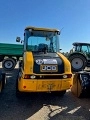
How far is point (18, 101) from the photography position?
20.7 ft

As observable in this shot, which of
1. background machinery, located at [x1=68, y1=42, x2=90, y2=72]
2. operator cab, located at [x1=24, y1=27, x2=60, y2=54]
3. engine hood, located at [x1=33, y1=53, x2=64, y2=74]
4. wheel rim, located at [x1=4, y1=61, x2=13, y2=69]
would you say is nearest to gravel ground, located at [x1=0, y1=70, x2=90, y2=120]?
engine hood, located at [x1=33, y1=53, x2=64, y2=74]

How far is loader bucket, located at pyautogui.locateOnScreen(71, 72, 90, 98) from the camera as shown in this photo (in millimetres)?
6367

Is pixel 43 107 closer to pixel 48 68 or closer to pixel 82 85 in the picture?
pixel 48 68

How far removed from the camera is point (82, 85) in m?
6.39

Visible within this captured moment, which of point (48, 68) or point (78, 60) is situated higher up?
point (48, 68)

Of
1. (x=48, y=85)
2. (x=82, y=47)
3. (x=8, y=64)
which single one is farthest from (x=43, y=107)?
(x=82, y=47)

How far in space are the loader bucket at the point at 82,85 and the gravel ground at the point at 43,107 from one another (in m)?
0.21

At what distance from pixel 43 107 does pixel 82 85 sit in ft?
5.07

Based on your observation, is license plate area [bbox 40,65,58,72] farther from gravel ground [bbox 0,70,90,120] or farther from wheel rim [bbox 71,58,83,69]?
wheel rim [bbox 71,58,83,69]

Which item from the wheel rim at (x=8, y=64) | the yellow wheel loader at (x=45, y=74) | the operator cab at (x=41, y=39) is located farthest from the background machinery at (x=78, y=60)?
the yellow wheel loader at (x=45, y=74)

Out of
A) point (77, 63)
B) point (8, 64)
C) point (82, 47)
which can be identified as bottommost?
point (8, 64)

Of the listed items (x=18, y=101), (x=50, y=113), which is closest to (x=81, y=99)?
(x=50, y=113)

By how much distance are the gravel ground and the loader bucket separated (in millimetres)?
207

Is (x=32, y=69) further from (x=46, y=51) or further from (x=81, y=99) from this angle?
(x=81, y=99)
